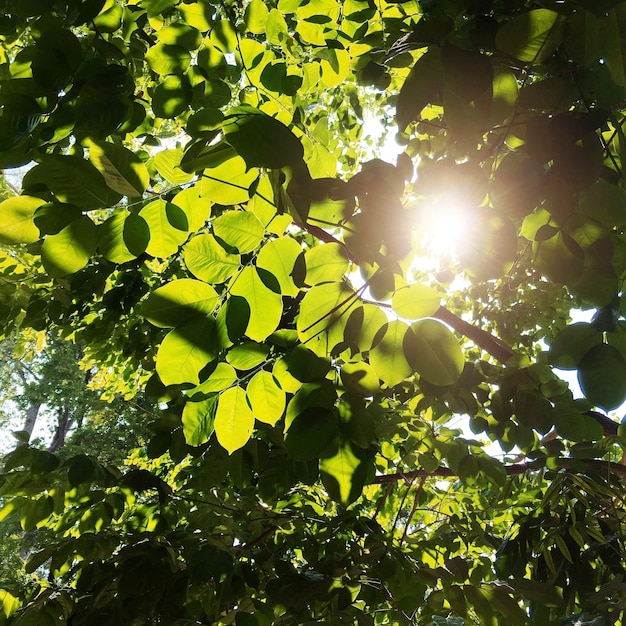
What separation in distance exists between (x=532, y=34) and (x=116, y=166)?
2.18ft

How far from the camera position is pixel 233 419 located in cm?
100

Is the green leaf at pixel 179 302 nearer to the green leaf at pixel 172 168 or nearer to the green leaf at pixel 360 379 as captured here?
the green leaf at pixel 172 168

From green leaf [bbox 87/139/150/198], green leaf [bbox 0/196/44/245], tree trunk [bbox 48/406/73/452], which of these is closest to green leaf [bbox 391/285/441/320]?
Result: green leaf [bbox 87/139/150/198]

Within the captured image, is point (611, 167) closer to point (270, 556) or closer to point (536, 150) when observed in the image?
A: point (536, 150)

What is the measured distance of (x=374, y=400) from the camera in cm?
195

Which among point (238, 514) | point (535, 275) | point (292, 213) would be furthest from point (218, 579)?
point (535, 275)

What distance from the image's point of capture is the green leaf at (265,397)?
3.30 feet

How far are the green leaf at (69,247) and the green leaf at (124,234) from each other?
25 mm

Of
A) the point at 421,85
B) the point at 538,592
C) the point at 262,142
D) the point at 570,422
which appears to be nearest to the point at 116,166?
the point at 262,142

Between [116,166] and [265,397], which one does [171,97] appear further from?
[265,397]

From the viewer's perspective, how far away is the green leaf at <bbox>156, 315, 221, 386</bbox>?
806 millimetres

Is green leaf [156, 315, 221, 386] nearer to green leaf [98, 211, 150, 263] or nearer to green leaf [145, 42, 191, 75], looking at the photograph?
green leaf [98, 211, 150, 263]

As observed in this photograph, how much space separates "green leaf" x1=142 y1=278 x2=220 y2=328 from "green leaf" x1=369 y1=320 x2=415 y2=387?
0.31 metres

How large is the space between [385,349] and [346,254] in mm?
195
